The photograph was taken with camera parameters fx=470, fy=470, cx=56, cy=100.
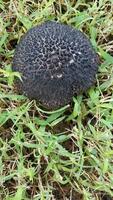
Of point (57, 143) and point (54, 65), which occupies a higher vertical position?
point (54, 65)

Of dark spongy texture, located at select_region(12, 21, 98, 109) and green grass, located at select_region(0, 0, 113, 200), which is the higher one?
dark spongy texture, located at select_region(12, 21, 98, 109)

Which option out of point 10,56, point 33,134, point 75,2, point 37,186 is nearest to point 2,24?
point 10,56

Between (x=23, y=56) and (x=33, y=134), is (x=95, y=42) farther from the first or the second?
(x=33, y=134)

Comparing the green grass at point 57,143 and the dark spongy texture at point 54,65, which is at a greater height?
the dark spongy texture at point 54,65
